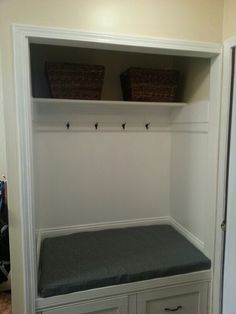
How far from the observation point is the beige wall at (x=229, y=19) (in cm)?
158

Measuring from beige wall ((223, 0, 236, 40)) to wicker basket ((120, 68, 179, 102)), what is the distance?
22.2 inches

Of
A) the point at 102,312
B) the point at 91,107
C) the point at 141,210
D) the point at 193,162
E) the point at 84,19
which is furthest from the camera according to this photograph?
the point at 141,210

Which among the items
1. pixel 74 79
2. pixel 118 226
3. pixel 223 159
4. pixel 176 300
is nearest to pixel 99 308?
pixel 176 300

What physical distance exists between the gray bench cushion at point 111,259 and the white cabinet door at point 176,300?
13 cm

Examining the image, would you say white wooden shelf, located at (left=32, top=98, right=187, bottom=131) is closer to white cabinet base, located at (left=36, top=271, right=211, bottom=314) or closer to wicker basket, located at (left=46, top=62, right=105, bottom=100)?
wicker basket, located at (left=46, top=62, right=105, bottom=100)

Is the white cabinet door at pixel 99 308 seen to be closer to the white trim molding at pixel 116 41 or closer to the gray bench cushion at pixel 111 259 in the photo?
the gray bench cushion at pixel 111 259

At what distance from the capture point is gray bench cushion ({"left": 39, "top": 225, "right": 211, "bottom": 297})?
5.42 feet

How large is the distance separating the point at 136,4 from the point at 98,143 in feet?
3.70

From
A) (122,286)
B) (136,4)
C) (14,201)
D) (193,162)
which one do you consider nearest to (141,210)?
(193,162)

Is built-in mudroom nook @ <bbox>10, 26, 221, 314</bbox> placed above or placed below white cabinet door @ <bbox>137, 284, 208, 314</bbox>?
above

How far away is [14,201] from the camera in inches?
57.9

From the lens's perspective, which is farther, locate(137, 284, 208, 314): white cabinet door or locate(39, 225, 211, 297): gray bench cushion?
Answer: locate(137, 284, 208, 314): white cabinet door

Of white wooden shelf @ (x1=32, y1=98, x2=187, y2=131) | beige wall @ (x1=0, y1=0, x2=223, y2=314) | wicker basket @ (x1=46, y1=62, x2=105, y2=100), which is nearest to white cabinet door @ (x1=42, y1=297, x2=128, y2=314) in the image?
beige wall @ (x1=0, y1=0, x2=223, y2=314)

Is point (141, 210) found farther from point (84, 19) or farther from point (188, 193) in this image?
point (84, 19)
